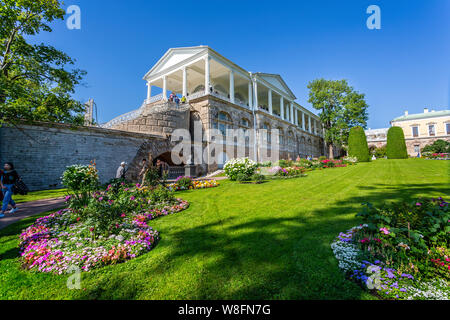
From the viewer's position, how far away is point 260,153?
80.2ft

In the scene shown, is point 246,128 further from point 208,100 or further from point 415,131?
point 415,131

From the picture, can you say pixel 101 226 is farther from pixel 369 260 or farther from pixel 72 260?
pixel 369 260

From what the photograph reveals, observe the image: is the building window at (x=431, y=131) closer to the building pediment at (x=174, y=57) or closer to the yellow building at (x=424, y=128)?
the yellow building at (x=424, y=128)

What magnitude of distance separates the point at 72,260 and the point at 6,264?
1.20m

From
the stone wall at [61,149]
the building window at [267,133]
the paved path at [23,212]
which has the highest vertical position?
the building window at [267,133]

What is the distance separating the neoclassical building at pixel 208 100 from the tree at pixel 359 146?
353 inches

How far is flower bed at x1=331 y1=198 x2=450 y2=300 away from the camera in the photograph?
2029 millimetres

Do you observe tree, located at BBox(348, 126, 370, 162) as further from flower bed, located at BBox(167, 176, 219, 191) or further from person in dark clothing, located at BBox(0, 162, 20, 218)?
person in dark clothing, located at BBox(0, 162, 20, 218)

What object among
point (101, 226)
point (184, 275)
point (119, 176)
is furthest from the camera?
point (119, 176)

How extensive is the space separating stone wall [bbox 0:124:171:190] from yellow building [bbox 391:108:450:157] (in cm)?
6120

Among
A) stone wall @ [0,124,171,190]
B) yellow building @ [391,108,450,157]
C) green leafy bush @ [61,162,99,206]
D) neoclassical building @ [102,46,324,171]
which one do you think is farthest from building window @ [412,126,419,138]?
green leafy bush @ [61,162,99,206]

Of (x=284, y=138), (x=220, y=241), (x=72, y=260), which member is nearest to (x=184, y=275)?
(x=220, y=241)

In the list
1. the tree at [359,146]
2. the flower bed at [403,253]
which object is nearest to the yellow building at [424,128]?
the tree at [359,146]

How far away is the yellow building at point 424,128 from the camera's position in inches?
1797
